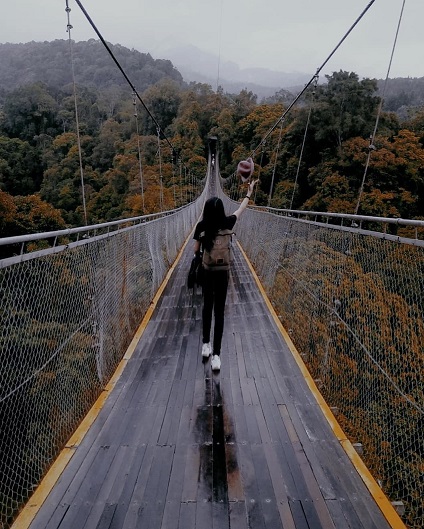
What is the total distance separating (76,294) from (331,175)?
20272 millimetres

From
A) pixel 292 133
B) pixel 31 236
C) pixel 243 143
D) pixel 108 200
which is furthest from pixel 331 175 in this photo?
pixel 243 143

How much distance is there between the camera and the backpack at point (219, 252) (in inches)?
108

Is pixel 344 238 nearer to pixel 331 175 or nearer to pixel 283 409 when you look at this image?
pixel 283 409

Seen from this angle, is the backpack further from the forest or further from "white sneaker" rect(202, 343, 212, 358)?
the forest

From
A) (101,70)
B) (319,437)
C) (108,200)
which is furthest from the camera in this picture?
(101,70)

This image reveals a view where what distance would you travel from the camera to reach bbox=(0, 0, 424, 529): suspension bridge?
1.80 meters

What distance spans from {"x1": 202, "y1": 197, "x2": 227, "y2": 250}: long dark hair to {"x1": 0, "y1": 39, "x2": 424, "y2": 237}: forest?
4282mm

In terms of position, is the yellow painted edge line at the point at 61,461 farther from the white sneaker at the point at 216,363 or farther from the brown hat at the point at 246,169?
the brown hat at the point at 246,169

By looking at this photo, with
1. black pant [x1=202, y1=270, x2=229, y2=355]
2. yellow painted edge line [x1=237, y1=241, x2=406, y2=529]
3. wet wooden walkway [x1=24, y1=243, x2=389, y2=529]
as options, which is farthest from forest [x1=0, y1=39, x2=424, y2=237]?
yellow painted edge line [x1=237, y1=241, x2=406, y2=529]

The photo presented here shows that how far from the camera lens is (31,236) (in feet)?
5.68

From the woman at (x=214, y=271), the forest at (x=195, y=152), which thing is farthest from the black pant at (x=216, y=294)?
the forest at (x=195, y=152)

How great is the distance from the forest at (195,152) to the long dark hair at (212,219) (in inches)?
169

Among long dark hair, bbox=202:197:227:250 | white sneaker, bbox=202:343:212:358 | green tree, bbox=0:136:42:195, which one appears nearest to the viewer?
long dark hair, bbox=202:197:227:250

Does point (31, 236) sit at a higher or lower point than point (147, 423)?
higher
